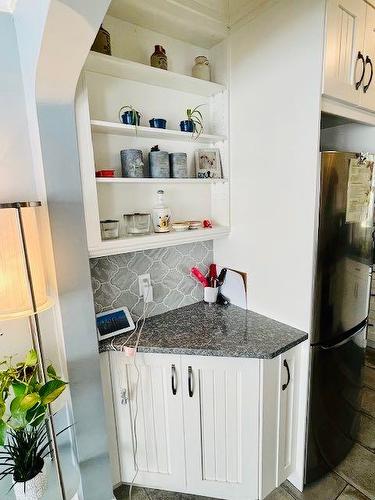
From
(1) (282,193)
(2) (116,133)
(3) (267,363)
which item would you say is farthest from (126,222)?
(3) (267,363)

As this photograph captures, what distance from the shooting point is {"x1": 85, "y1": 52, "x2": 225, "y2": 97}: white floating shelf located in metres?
1.19

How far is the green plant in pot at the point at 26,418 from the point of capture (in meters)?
0.95

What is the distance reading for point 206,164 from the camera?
62.2 inches

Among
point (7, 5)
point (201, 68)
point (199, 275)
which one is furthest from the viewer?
point (199, 275)

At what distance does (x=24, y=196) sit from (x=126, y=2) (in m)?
0.97

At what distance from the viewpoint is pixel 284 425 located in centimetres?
138

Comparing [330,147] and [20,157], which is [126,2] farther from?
[330,147]

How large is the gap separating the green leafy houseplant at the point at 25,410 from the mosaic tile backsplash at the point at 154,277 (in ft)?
1.43

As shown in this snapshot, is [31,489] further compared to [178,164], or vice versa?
[178,164]

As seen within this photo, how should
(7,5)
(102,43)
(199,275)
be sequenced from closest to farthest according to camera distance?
(7,5) → (102,43) → (199,275)

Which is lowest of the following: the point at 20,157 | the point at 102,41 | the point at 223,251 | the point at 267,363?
the point at 267,363

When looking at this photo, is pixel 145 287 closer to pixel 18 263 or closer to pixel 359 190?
pixel 18 263

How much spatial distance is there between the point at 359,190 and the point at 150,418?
1.53 meters

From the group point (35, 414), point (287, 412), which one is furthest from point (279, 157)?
point (35, 414)
